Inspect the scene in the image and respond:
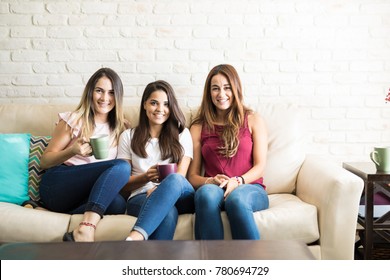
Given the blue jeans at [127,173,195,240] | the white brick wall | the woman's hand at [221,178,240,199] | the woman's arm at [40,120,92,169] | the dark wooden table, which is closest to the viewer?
the dark wooden table

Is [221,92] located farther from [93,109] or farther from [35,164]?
[35,164]

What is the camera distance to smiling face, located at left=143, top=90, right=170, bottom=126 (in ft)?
7.29

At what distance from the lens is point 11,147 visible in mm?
2248

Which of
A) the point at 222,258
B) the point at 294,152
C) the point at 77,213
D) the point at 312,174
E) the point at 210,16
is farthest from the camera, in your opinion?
the point at 210,16

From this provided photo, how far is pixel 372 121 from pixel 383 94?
0.18 m

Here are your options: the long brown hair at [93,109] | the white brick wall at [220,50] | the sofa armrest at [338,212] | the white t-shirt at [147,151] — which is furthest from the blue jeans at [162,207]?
the white brick wall at [220,50]

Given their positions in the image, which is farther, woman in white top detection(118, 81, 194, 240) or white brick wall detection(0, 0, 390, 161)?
white brick wall detection(0, 0, 390, 161)

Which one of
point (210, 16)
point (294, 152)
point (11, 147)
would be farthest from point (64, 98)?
point (294, 152)

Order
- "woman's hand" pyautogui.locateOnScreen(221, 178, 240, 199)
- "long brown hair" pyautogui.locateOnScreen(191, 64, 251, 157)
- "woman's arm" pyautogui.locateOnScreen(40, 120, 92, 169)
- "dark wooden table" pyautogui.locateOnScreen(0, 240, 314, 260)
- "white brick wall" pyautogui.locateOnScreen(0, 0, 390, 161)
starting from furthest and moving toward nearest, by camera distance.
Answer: "white brick wall" pyautogui.locateOnScreen(0, 0, 390, 161) → "long brown hair" pyautogui.locateOnScreen(191, 64, 251, 157) → "woman's arm" pyautogui.locateOnScreen(40, 120, 92, 169) → "woman's hand" pyautogui.locateOnScreen(221, 178, 240, 199) → "dark wooden table" pyautogui.locateOnScreen(0, 240, 314, 260)

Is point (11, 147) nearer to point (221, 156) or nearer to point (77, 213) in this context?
point (77, 213)

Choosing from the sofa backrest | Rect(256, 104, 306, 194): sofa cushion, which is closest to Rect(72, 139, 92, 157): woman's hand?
the sofa backrest

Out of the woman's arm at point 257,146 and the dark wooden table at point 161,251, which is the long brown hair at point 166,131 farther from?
the dark wooden table at point 161,251

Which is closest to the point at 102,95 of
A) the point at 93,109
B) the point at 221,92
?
the point at 93,109

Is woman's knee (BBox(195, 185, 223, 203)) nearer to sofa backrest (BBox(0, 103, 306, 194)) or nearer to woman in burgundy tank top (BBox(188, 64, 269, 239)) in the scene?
woman in burgundy tank top (BBox(188, 64, 269, 239))
